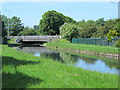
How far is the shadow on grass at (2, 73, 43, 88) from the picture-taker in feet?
30.8

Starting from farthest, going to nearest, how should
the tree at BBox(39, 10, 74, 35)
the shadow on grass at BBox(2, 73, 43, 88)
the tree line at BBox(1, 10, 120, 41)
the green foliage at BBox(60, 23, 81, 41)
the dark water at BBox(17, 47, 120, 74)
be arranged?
the tree at BBox(39, 10, 74, 35), the green foliage at BBox(60, 23, 81, 41), the tree line at BBox(1, 10, 120, 41), the dark water at BBox(17, 47, 120, 74), the shadow on grass at BBox(2, 73, 43, 88)

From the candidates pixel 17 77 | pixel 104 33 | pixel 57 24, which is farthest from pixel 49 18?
pixel 17 77

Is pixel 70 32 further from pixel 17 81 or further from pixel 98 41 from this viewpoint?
pixel 17 81

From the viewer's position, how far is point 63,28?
279 ft

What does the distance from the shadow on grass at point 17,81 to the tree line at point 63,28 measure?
41.0 meters

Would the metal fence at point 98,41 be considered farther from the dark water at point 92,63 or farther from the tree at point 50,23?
the tree at point 50,23

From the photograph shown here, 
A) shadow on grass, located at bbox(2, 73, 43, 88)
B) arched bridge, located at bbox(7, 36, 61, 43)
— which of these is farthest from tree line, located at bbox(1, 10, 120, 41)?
shadow on grass, located at bbox(2, 73, 43, 88)

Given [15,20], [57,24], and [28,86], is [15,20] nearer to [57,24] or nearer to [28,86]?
[57,24]

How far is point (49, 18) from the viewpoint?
111 meters

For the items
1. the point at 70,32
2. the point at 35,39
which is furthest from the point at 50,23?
the point at 70,32

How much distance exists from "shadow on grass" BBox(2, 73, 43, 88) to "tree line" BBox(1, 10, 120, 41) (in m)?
41.0

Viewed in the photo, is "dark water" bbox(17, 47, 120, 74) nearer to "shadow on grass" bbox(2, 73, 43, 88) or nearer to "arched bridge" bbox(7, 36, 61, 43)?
A: "shadow on grass" bbox(2, 73, 43, 88)

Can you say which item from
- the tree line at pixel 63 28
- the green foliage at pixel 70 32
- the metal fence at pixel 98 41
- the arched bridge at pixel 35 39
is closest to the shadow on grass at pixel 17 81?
the metal fence at pixel 98 41

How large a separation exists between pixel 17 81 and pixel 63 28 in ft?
247
